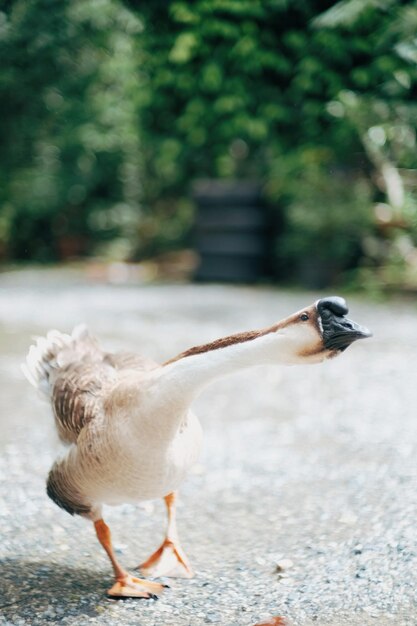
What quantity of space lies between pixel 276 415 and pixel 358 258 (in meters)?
4.90

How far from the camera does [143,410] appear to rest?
7.06 feet

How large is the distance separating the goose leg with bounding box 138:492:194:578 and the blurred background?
5.61ft

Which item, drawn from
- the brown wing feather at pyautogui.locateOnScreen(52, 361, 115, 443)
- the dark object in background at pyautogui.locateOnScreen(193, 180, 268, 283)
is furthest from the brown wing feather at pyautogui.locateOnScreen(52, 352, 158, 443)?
the dark object in background at pyautogui.locateOnScreen(193, 180, 268, 283)

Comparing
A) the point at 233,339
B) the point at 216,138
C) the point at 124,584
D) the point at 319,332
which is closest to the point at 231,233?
the point at 216,138

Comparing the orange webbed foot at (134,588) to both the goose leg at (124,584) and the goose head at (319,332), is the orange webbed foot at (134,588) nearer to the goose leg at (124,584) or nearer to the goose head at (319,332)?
the goose leg at (124,584)

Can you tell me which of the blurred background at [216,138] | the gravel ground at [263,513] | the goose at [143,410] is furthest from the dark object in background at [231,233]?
the goose at [143,410]

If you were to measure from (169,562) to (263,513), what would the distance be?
67 centimetres

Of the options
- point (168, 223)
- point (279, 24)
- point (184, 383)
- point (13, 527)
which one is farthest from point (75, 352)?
point (168, 223)

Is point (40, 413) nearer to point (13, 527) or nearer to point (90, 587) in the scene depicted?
point (13, 527)

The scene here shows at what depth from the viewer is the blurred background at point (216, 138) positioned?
2932 millimetres

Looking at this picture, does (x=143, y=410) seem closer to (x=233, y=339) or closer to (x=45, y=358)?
(x=233, y=339)

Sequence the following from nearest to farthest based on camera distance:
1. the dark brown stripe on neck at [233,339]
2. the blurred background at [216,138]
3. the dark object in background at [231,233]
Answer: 1. the dark brown stripe on neck at [233,339]
2. the blurred background at [216,138]
3. the dark object in background at [231,233]

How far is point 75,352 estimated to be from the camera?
282cm

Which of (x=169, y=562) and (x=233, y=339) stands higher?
(x=233, y=339)
